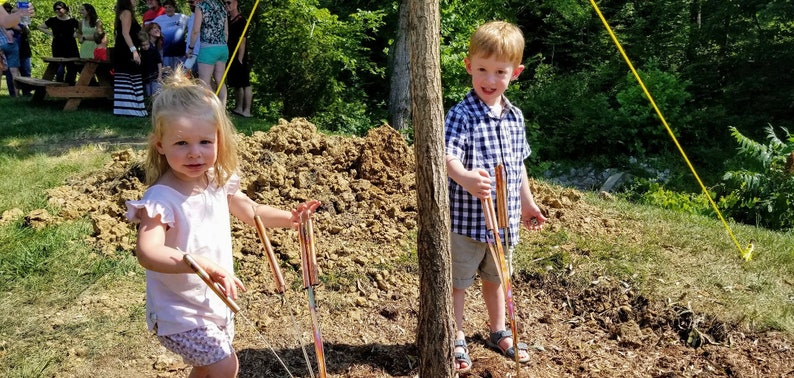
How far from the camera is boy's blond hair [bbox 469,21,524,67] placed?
10.0 ft

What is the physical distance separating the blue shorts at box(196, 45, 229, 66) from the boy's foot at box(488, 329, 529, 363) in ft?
18.9

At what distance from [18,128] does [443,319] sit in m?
7.66

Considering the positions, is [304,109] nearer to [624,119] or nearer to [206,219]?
[624,119]

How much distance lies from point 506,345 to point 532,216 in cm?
68

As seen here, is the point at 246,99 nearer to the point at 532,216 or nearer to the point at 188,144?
the point at 532,216

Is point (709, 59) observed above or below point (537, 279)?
above

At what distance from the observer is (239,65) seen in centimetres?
927

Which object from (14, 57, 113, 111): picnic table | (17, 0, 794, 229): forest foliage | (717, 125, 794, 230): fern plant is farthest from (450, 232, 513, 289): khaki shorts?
(14, 57, 113, 111): picnic table

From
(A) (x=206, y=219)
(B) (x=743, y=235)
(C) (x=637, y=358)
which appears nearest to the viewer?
(A) (x=206, y=219)

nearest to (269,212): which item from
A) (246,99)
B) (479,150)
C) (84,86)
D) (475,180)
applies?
(475,180)

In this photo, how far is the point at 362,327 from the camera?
12.3ft

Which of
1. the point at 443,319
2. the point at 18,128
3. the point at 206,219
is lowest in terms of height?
the point at 18,128

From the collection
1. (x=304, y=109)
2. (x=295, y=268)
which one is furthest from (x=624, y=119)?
(x=295, y=268)

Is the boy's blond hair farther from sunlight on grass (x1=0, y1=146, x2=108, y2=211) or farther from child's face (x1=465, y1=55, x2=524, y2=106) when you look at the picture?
sunlight on grass (x1=0, y1=146, x2=108, y2=211)
